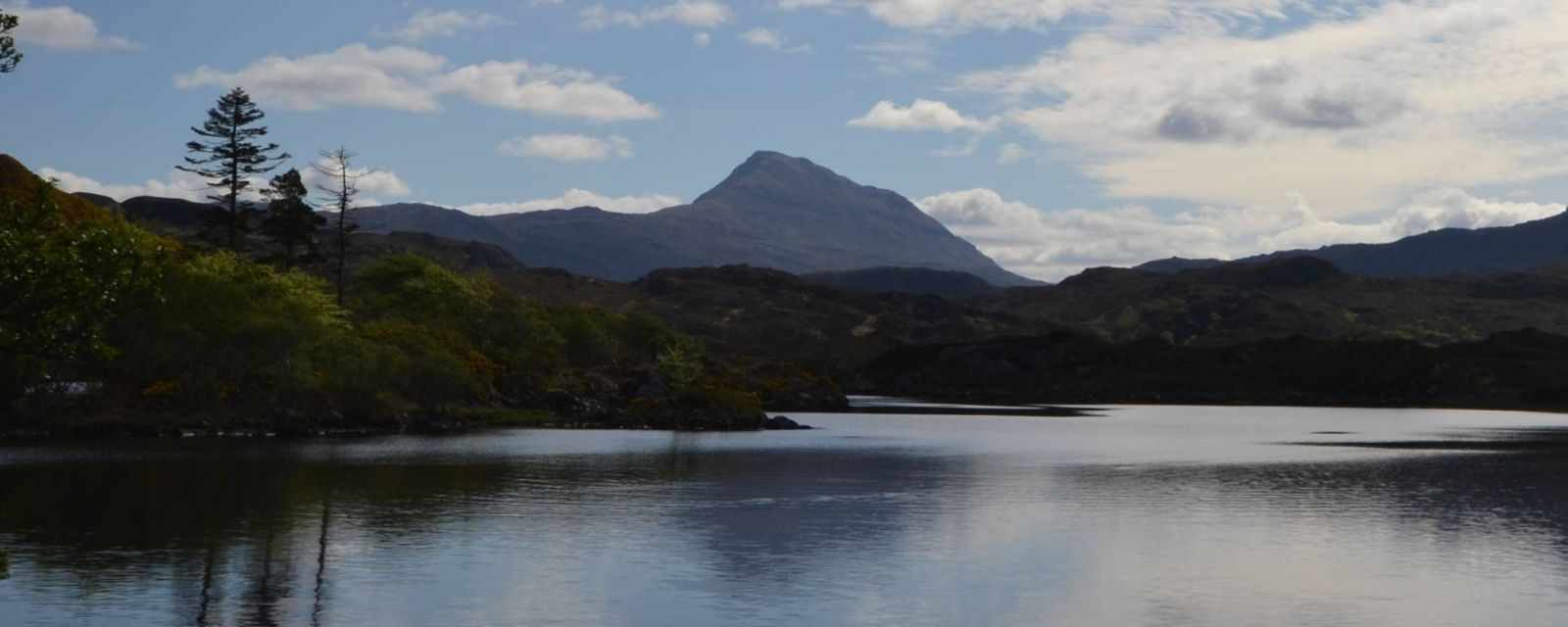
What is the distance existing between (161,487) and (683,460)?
38.0 meters

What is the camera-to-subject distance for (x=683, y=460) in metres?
101

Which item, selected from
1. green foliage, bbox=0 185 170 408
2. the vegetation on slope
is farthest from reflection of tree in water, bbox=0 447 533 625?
the vegetation on slope

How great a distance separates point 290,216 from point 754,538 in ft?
401

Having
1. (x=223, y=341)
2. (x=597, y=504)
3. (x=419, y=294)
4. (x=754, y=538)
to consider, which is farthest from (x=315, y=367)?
(x=754, y=538)

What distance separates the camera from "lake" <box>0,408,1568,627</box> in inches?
1642

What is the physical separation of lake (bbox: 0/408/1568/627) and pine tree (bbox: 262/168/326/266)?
206 feet

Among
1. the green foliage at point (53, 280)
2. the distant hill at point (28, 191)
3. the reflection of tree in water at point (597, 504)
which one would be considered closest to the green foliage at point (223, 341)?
the distant hill at point (28, 191)

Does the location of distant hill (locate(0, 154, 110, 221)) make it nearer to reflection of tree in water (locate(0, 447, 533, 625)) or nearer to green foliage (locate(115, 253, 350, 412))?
green foliage (locate(115, 253, 350, 412))

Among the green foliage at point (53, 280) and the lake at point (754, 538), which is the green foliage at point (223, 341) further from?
the green foliage at point (53, 280)

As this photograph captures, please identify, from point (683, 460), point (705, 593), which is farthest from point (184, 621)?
point (683, 460)

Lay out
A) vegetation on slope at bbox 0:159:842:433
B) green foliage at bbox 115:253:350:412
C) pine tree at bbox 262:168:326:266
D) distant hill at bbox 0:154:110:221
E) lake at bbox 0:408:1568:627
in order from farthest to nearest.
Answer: pine tree at bbox 262:168:326:266 < distant hill at bbox 0:154:110:221 < green foliage at bbox 115:253:350:412 < vegetation on slope at bbox 0:159:842:433 < lake at bbox 0:408:1568:627

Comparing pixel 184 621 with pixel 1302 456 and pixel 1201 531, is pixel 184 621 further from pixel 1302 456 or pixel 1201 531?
pixel 1302 456

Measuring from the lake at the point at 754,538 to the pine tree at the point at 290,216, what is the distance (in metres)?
62.9

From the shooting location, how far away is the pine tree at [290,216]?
165 metres
